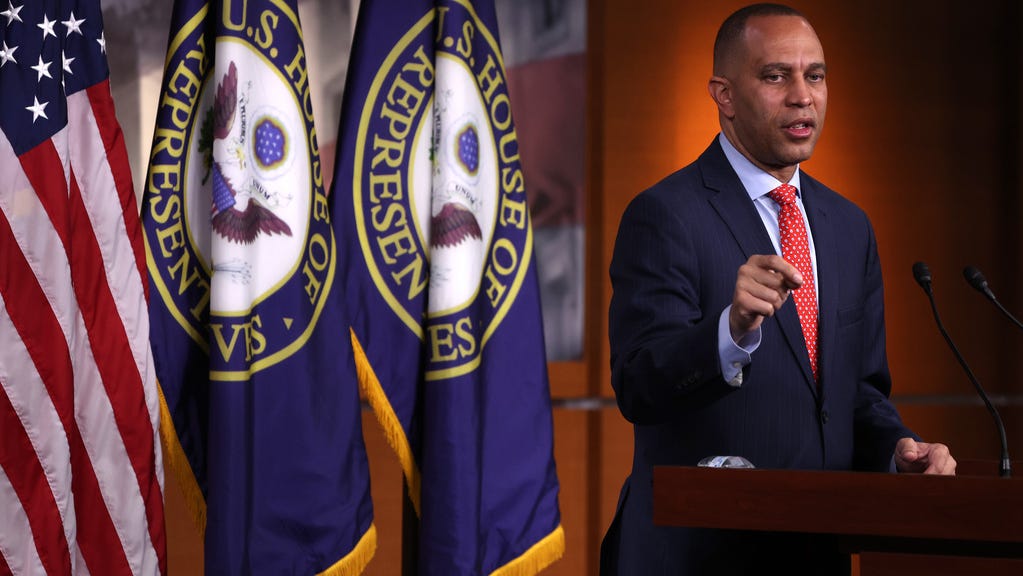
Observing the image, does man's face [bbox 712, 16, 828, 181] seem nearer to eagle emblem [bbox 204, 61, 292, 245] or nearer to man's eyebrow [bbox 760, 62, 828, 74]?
man's eyebrow [bbox 760, 62, 828, 74]

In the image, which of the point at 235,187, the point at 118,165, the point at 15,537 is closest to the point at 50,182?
the point at 118,165

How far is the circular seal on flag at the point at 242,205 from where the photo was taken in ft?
9.94

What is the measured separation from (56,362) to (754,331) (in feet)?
6.41

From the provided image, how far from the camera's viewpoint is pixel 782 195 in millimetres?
1978

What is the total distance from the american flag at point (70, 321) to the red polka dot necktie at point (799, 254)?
71.2 inches

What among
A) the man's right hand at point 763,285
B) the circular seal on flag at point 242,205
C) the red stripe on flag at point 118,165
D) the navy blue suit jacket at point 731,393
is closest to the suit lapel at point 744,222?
the navy blue suit jacket at point 731,393

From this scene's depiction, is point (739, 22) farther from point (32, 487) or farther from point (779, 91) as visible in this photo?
point (32, 487)

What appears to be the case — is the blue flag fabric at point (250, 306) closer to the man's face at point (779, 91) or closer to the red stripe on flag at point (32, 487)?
the red stripe on flag at point (32, 487)

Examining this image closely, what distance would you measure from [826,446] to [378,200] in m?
1.73

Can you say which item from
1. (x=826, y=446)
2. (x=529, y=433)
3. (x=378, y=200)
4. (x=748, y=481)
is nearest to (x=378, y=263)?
(x=378, y=200)

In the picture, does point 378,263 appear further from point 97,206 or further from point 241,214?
point 97,206

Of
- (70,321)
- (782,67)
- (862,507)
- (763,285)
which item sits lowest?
(862,507)

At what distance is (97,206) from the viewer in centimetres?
298

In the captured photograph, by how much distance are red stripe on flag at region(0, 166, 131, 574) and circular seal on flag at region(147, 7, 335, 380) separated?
32 cm
